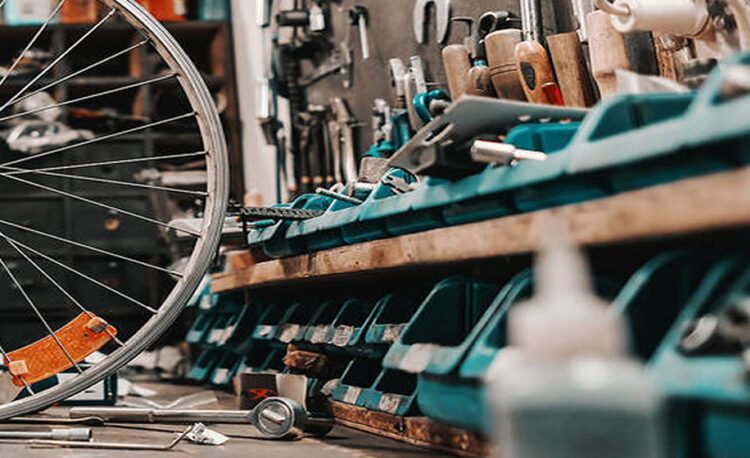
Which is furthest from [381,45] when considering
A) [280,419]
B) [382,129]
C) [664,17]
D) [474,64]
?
[664,17]

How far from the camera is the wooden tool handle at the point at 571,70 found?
2090mm

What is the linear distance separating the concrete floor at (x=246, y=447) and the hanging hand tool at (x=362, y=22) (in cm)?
156

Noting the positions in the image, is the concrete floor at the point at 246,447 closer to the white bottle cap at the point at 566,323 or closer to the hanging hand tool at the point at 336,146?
the white bottle cap at the point at 566,323

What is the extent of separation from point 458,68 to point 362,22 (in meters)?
1.12

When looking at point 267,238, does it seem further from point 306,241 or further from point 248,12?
point 248,12

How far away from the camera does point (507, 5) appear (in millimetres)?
2590

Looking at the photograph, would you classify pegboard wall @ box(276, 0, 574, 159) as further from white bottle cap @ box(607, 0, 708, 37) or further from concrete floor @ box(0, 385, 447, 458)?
concrete floor @ box(0, 385, 447, 458)

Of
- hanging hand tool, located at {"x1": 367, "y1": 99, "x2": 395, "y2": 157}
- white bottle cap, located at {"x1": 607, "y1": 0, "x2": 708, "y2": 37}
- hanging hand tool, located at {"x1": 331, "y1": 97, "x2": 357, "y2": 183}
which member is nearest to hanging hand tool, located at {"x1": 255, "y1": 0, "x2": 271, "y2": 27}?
hanging hand tool, located at {"x1": 331, "y1": 97, "x2": 357, "y2": 183}

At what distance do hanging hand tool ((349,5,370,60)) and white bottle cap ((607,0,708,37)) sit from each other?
1.78m

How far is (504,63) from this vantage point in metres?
2.25

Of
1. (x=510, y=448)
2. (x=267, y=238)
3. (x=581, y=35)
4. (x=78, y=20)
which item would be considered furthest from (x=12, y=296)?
(x=510, y=448)

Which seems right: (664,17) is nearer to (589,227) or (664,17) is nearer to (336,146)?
(589,227)

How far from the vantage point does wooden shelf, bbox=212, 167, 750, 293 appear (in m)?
1.02

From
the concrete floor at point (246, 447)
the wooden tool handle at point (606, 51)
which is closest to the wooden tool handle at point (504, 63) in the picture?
the wooden tool handle at point (606, 51)
